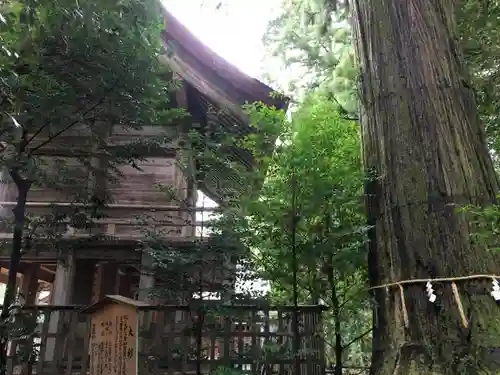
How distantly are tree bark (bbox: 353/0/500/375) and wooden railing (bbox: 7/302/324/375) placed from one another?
1.38 metres

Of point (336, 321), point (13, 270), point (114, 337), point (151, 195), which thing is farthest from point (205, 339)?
point (151, 195)

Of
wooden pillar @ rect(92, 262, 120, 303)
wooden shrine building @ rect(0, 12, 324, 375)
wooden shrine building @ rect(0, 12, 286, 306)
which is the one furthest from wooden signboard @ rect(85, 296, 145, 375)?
wooden pillar @ rect(92, 262, 120, 303)

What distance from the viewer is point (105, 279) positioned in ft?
29.0

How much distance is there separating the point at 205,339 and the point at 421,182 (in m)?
2.85

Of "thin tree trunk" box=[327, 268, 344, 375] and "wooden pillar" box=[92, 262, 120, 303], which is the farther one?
"wooden pillar" box=[92, 262, 120, 303]

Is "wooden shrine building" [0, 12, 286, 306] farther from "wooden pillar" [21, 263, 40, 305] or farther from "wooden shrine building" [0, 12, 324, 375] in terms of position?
"wooden pillar" [21, 263, 40, 305]

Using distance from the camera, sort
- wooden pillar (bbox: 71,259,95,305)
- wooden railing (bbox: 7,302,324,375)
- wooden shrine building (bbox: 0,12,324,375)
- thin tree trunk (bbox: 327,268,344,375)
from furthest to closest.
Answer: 1. wooden pillar (bbox: 71,259,95,305)
2. wooden railing (bbox: 7,302,324,375)
3. wooden shrine building (bbox: 0,12,324,375)
4. thin tree trunk (bbox: 327,268,344,375)

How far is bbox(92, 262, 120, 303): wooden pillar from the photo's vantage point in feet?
28.2

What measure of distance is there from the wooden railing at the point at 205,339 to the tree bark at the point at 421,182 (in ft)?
4.54

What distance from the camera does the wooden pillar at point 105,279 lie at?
8.61 m

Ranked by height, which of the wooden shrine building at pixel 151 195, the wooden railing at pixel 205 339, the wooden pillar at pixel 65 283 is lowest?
the wooden railing at pixel 205 339

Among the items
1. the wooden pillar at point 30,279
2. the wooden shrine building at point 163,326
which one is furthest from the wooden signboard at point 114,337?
the wooden pillar at point 30,279

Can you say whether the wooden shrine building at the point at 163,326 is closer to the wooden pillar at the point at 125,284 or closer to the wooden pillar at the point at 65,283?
the wooden pillar at the point at 65,283

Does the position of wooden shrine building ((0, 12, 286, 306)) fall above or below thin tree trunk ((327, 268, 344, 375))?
above
